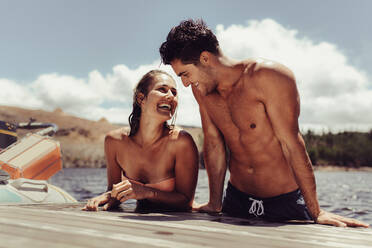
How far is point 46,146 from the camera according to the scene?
7730mm

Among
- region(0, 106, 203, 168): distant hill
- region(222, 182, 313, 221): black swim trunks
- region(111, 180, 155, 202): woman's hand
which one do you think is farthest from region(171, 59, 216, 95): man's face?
region(0, 106, 203, 168): distant hill

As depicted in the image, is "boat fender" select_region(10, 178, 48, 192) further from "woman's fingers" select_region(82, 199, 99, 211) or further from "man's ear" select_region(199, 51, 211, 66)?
"man's ear" select_region(199, 51, 211, 66)

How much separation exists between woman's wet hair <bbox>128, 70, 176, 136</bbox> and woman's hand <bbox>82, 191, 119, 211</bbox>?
74 cm

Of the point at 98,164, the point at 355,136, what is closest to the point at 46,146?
the point at 355,136

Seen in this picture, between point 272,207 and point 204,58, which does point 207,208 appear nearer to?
point 272,207

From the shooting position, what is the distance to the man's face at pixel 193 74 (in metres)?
2.94

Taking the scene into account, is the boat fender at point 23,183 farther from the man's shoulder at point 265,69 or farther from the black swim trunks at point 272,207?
the man's shoulder at point 265,69

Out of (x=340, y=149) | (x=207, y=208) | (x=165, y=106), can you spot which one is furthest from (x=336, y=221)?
(x=340, y=149)

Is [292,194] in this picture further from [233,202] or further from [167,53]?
[167,53]

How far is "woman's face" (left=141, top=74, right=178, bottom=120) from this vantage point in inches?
125

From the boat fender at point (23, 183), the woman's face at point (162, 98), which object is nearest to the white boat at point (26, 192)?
the boat fender at point (23, 183)

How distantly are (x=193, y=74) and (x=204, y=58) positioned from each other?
17 cm

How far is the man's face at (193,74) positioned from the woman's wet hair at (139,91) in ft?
1.16

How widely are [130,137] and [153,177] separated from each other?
490 millimetres
